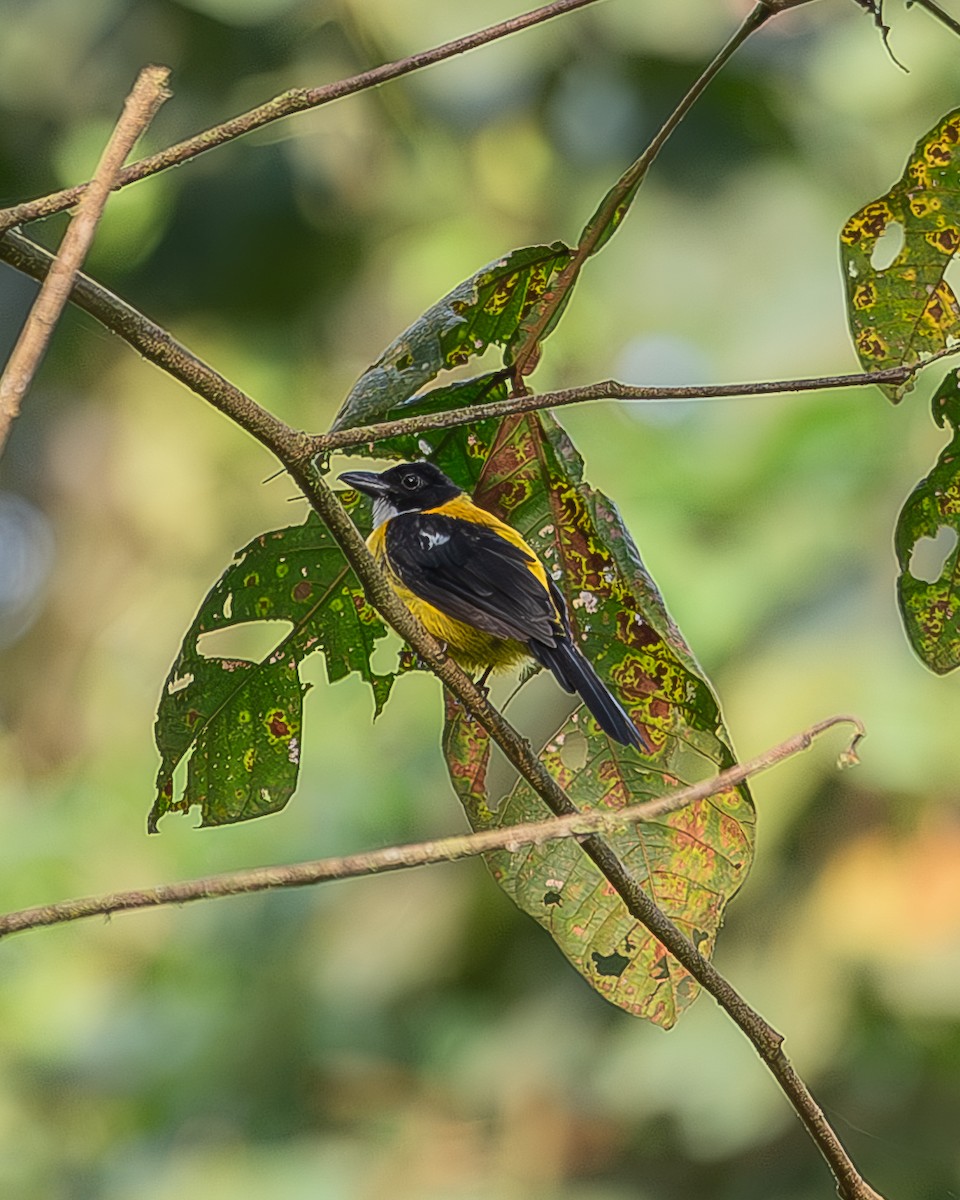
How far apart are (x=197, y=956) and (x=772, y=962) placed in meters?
2.48

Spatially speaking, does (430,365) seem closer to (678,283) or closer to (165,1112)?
(165,1112)

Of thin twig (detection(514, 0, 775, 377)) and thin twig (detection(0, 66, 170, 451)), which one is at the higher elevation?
thin twig (detection(514, 0, 775, 377))

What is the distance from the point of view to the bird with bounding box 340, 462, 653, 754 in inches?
93.7

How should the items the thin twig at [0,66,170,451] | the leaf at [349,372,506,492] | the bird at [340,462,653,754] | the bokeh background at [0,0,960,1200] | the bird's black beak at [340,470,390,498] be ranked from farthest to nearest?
the bokeh background at [0,0,960,1200]
the bird's black beak at [340,470,390,498]
the bird at [340,462,653,754]
the leaf at [349,372,506,492]
the thin twig at [0,66,170,451]

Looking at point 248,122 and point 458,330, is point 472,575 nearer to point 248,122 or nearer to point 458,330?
point 458,330

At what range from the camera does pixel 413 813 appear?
234 inches

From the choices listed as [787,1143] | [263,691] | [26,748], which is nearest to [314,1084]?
[787,1143]

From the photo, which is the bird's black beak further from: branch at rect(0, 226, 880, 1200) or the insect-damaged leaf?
branch at rect(0, 226, 880, 1200)

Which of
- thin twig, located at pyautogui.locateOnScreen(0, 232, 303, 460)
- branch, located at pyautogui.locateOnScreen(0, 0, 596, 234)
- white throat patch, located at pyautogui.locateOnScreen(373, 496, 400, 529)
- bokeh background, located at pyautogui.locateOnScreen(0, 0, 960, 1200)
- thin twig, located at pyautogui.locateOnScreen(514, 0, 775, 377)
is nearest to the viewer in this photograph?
branch, located at pyautogui.locateOnScreen(0, 0, 596, 234)

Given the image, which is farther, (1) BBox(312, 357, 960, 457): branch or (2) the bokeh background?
(2) the bokeh background

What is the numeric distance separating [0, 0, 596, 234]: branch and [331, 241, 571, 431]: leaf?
1.28ft

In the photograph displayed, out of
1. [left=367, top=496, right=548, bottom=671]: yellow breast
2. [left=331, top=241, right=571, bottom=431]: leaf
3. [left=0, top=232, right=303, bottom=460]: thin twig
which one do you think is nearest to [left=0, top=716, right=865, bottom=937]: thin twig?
[left=0, top=232, right=303, bottom=460]: thin twig

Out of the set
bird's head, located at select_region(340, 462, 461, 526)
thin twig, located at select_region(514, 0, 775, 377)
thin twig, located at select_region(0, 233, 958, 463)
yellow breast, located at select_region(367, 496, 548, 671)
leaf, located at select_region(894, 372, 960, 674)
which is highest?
bird's head, located at select_region(340, 462, 461, 526)

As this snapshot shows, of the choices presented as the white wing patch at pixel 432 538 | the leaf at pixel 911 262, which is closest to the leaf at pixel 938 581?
the leaf at pixel 911 262
